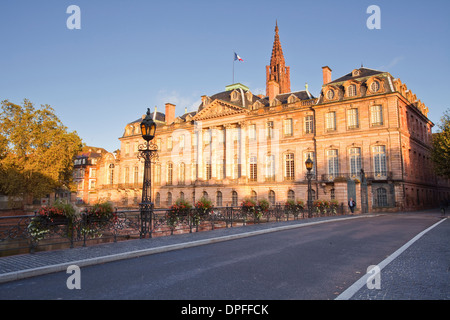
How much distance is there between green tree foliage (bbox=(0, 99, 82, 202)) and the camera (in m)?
34.6

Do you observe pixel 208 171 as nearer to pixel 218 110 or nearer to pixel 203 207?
pixel 218 110

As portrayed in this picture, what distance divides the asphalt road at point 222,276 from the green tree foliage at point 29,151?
3226cm

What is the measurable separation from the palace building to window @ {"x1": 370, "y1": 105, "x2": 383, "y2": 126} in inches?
4.3

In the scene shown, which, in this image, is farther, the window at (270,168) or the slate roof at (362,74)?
the window at (270,168)

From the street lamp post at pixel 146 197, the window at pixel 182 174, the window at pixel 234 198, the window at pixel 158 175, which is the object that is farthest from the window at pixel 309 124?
the street lamp post at pixel 146 197

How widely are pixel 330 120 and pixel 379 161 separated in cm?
745

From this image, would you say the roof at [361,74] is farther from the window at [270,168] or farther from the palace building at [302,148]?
the window at [270,168]

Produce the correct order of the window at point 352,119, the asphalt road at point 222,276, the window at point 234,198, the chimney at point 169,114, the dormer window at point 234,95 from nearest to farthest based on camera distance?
the asphalt road at point 222,276 < the window at point 352,119 < the window at point 234,198 < the dormer window at point 234,95 < the chimney at point 169,114

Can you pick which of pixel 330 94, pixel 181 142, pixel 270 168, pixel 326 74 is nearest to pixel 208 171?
pixel 181 142

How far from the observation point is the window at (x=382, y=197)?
34509mm

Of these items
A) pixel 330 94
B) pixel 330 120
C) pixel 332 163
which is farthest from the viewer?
pixel 330 120

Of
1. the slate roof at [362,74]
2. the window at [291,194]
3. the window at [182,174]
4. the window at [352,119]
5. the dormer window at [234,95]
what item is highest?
the dormer window at [234,95]

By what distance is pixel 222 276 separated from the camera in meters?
6.52
